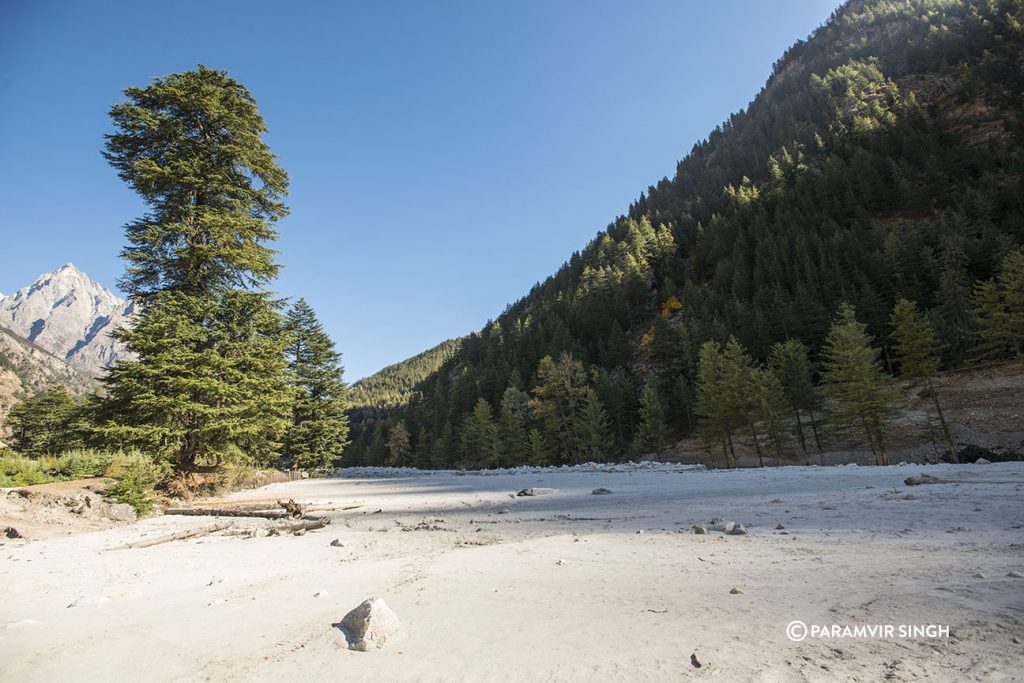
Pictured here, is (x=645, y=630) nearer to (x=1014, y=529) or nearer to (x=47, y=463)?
(x=1014, y=529)

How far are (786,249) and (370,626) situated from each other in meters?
83.3

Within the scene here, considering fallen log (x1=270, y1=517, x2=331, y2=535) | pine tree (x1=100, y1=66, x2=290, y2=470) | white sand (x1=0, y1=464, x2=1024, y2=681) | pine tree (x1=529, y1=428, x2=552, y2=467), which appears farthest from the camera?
pine tree (x1=529, y1=428, x2=552, y2=467)

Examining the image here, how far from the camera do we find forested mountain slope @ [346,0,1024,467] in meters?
52.5

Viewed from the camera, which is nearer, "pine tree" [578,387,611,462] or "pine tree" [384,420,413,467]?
"pine tree" [578,387,611,462]

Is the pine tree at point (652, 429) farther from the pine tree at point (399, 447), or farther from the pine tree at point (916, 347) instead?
the pine tree at point (399, 447)

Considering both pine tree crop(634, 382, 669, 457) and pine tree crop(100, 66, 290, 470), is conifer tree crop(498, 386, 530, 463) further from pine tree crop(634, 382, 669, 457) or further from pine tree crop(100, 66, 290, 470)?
pine tree crop(100, 66, 290, 470)

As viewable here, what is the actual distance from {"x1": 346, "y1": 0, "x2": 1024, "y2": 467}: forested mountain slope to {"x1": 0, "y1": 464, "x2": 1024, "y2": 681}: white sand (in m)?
39.4

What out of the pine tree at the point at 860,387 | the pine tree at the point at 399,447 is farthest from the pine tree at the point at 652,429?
the pine tree at the point at 399,447

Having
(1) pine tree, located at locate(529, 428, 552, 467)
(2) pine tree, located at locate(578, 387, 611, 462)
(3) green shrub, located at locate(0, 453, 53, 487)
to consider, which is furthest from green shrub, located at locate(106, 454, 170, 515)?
(1) pine tree, located at locate(529, 428, 552, 467)

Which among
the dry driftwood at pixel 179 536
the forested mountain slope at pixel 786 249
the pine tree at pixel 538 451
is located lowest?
the pine tree at pixel 538 451

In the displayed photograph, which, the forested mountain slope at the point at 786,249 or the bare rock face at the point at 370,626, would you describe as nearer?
the bare rock face at the point at 370,626

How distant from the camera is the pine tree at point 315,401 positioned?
110 feet
